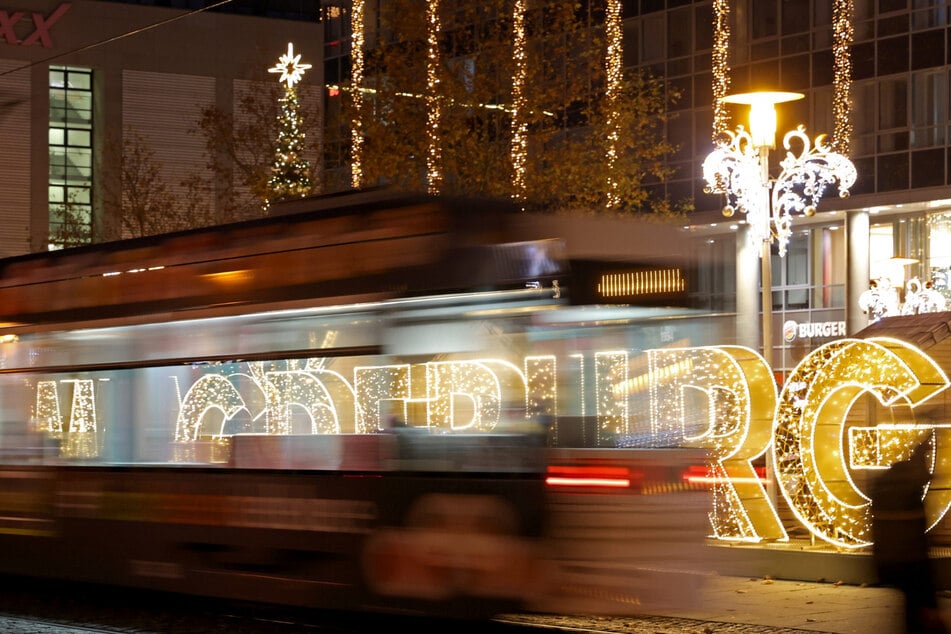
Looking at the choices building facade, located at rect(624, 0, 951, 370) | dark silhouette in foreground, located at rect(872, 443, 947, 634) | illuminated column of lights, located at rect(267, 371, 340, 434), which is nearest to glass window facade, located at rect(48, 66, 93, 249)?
building facade, located at rect(624, 0, 951, 370)

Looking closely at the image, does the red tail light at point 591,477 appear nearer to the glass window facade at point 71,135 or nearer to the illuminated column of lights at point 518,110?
the illuminated column of lights at point 518,110

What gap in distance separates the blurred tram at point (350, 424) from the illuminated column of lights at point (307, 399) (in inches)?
0.7

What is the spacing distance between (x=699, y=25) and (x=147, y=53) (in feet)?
112

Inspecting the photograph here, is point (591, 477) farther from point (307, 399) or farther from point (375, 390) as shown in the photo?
point (307, 399)

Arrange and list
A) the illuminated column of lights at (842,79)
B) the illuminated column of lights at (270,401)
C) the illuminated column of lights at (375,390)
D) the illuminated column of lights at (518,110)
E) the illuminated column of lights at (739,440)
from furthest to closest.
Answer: the illuminated column of lights at (842,79) < the illuminated column of lights at (518,110) < the illuminated column of lights at (739,440) < the illuminated column of lights at (270,401) < the illuminated column of lights at (375,390)

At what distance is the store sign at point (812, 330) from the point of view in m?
46.7

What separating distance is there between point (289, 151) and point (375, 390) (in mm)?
31133

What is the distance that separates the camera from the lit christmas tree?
132 feet

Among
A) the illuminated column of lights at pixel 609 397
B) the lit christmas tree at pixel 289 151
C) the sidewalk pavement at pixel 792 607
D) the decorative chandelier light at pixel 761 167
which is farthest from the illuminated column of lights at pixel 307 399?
the lit christmas tree at pixel 289 151

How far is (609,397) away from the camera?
35.6 feet

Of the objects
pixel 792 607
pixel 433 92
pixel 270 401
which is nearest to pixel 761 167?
pixel 433 92

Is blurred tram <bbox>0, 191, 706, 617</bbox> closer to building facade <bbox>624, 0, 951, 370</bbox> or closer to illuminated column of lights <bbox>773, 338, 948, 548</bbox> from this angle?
illuminated column of lights <bbox>773, 338, 948, 548</bbox>

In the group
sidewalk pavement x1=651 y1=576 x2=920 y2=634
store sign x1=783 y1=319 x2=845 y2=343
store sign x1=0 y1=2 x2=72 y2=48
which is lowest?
sidewalk pavement x1=651 y1=576 x2=920 y2=634

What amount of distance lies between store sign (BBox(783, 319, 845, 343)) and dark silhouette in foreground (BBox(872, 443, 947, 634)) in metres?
38.7
